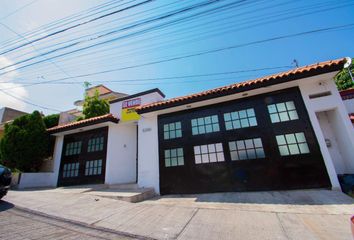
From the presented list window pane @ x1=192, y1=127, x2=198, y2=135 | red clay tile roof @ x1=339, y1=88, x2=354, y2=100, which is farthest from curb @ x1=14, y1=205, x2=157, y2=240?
red clay tile roof @ x1=339, y1=88, x2=354, y2=100

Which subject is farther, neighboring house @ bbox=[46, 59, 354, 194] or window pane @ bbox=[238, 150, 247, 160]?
window pane @ bbox=[238, 150, 247, 160]

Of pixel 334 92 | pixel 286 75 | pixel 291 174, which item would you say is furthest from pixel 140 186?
pixel 334 92

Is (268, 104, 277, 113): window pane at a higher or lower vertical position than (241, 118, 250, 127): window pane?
higher

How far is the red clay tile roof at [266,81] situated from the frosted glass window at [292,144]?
198cm

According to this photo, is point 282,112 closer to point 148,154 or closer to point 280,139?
point 280,139

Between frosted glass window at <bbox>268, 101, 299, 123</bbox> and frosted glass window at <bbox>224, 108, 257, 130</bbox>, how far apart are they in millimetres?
643

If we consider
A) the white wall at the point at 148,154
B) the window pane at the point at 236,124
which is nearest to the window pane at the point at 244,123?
the window pane at the point at 236,124

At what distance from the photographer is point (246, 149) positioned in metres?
6.44

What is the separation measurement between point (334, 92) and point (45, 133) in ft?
49.0

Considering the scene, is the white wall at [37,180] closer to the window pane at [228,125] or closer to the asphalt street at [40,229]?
the asphalt street at [40,229]

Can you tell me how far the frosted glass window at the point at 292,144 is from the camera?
5.78m

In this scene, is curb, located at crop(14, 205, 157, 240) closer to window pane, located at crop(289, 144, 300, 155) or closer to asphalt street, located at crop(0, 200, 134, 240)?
asphalt street, located at crop(0, 200, 134, 240)

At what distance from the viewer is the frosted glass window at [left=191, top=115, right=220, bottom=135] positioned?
717 centimetres

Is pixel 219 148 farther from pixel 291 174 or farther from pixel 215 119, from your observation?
pixel 291 174
